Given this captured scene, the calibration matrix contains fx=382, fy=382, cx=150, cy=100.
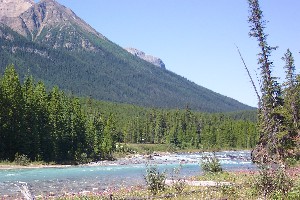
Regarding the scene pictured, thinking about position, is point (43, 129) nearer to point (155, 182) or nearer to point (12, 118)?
point (12, 118)

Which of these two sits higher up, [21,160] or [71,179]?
[21,160]

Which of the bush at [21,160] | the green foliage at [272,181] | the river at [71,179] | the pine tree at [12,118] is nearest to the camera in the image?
the green foliage at [272,181]

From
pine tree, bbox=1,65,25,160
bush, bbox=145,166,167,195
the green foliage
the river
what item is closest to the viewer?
the green foliage

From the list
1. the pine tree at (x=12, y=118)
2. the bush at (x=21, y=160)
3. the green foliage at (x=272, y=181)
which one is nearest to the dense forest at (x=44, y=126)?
the pine tree at (x=12, y=118)

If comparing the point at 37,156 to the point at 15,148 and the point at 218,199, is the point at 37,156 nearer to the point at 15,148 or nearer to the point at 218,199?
the point at 15,148

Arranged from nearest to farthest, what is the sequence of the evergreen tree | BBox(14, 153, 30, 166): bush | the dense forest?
BBox(14, 153, 30, 166): bush, the dense forest, the evergreen tree

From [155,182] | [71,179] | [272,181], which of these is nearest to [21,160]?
[71,179]

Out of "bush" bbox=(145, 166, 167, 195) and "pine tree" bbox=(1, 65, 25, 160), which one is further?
"pine tree" bbox=(1, 65, 25, 160)

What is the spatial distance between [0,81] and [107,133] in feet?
110

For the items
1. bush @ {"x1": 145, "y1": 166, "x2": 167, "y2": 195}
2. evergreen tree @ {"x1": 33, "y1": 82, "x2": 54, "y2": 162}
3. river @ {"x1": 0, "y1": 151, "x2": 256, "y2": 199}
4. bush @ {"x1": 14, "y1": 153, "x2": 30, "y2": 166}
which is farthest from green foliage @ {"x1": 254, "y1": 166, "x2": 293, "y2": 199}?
evergreen tree @ {"x1": 33, "y1": 82, "x2": 54, "y2": 162}

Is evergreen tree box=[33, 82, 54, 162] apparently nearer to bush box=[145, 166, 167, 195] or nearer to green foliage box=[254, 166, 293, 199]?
bush box=[145, 166, 167, 195]

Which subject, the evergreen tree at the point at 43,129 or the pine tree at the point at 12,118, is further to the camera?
the evergreen tree at the point at 43,129

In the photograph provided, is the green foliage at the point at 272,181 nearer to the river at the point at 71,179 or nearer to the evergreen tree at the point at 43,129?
Result: the river at the point at 71,179

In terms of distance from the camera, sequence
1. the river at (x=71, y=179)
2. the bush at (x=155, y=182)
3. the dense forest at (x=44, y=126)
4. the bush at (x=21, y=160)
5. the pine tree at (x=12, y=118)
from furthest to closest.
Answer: the dense forest at (x=44, y=126) → the pine tree at (x=12, y=118) → the bush at (x=21, y=160) → the river at (x=71, y=179) → the bush at (x=155, y=182)
